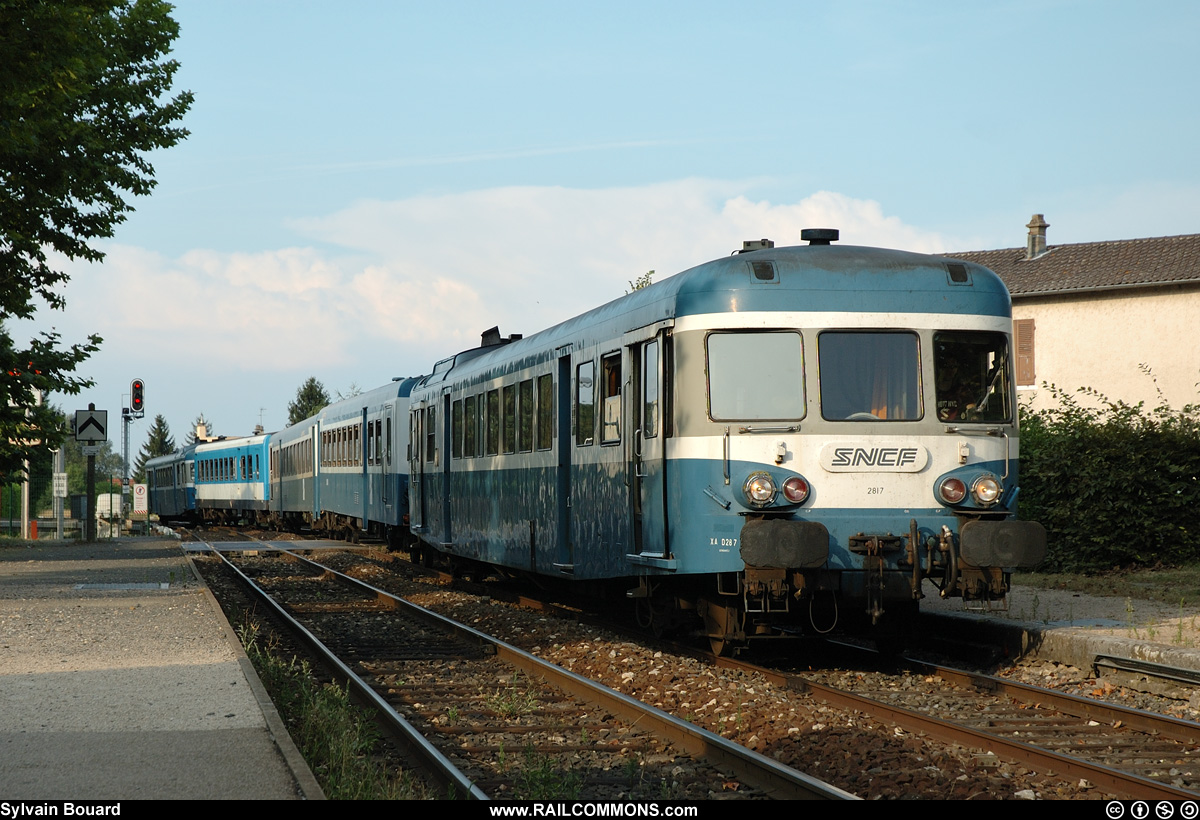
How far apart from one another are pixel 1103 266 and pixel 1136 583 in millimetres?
19294

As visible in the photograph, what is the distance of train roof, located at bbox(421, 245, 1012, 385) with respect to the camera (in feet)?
31.9

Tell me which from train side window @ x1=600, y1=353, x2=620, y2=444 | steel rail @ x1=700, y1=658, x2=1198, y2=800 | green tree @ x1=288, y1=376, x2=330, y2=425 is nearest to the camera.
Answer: steel rail @ x1=700, y1=658, x2=1198, y2=800

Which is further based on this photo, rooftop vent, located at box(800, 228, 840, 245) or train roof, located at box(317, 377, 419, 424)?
train roof, located at box(317, 377, 419, 424)

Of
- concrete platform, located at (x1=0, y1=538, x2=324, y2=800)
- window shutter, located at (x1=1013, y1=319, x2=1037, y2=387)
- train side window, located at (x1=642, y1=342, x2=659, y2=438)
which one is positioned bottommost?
concrete platform, located at (x1=0, y1=538, x2=324, y2=800)

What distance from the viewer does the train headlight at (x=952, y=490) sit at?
9.51 m

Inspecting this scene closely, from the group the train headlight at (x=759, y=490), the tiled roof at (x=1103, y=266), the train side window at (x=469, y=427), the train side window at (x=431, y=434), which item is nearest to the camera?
the train headlight at (x=759, y=490)

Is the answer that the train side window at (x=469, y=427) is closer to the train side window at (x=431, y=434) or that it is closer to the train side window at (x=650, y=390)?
the train side window at (x=431, y=434)

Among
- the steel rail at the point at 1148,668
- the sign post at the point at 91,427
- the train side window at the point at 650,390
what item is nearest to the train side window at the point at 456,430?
the train side window at the point at 650,390

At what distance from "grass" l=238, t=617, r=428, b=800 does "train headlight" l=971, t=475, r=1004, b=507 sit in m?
4.51

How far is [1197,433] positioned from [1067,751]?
40.5ft

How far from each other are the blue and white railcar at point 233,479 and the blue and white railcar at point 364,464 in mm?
9074

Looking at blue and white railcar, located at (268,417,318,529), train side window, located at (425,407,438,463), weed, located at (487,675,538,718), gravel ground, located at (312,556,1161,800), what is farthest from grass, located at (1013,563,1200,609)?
blue and white railcar, located at (268,417,318,529)

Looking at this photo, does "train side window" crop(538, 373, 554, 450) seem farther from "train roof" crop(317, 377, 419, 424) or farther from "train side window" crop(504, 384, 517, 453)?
"train roof" crop(317, 377, 419, 424)

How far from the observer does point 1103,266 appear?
3369 cm
